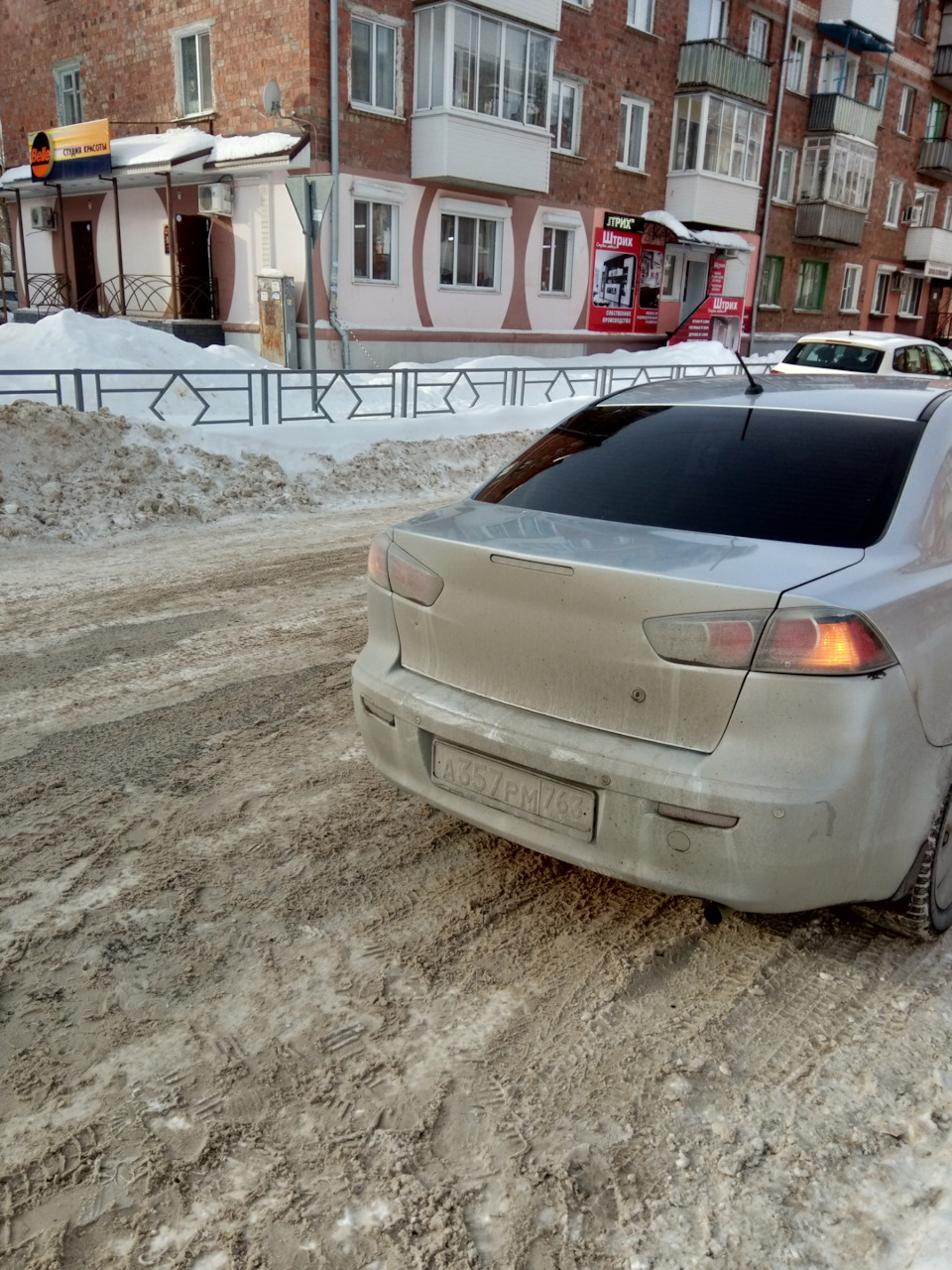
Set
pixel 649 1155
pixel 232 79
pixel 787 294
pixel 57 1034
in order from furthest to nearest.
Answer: pixel 787 294
pixel 232 79
pixel 57 1034
pixel 649 1155

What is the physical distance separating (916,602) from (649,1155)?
1577 mm

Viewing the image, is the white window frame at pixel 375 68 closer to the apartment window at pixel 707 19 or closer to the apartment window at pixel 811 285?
the apartment window at pixel 707 19

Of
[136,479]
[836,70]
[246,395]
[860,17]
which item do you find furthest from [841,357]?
[836,70]

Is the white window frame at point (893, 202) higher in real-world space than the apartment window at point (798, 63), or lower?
lower

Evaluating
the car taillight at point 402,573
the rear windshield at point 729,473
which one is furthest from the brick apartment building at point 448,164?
the car taillight at point 402,573

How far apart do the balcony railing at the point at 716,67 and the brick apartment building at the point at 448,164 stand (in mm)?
57

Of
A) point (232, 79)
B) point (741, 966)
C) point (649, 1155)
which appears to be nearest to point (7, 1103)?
point (649, 1155)

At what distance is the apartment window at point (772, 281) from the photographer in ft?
99.9

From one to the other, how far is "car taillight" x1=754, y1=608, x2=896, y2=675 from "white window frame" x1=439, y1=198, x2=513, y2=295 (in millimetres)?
19706

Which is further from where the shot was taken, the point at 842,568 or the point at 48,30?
the point at 48,30

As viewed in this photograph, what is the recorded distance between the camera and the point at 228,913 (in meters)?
3.15

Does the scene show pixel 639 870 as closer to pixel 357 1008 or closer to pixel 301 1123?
pixel 357 1008

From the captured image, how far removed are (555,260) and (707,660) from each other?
22.6 meters

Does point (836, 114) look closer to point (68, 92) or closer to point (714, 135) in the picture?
point (714, 135)
